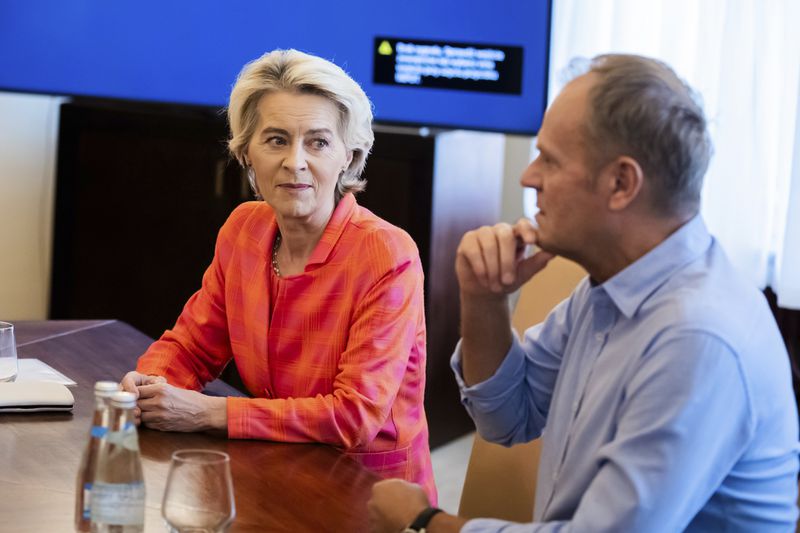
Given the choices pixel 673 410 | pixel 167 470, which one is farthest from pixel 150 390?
pixel 673 410

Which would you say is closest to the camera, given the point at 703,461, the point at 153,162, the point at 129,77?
the point at 703,461

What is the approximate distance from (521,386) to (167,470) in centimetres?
50

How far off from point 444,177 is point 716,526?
9.57 feet

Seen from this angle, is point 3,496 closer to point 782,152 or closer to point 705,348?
point 705,348

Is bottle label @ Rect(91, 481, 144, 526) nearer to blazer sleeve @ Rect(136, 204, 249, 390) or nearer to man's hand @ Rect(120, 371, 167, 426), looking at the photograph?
man's hand @ Rect(120, 371, 167, 426)

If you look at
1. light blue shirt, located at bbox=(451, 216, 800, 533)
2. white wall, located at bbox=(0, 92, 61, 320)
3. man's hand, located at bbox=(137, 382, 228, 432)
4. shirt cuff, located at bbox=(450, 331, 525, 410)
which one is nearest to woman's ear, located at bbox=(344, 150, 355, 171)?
man's hand, located at bbox=(137, 382, 228, 432)

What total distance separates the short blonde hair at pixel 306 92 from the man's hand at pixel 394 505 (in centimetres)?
92

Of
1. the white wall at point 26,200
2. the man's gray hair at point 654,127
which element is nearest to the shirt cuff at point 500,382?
the man's gray hair at point 654,127

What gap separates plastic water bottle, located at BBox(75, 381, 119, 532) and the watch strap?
36 cm

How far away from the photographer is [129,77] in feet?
13.5

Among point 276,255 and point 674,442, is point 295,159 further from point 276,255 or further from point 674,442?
point 674,442

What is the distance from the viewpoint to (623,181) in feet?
4.35

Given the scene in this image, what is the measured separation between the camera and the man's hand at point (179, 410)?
1812 mm

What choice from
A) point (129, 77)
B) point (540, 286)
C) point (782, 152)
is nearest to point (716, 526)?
point (540, 286)
